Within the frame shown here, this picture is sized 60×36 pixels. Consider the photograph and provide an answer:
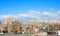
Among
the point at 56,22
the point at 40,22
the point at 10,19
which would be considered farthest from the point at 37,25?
the point at 10,19

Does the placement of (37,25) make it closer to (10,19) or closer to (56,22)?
(56,22)

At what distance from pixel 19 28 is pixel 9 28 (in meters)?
1.53

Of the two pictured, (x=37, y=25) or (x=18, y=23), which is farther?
(x=37, y=25)

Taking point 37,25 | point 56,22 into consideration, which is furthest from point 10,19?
point 56,22

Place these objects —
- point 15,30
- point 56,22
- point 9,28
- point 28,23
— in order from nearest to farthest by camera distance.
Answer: point 15,30 → point 9,28 → point 56,22 → point 28,23

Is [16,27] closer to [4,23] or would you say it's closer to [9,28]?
[9,28]

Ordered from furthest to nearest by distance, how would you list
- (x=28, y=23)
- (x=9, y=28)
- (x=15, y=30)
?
(x=28, y=23), (x=9, y=28), (x=15, y=30)

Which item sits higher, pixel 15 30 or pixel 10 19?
pixel 10 19

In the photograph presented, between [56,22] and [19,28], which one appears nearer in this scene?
[19,28]

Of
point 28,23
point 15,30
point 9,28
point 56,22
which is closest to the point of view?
point 15,30

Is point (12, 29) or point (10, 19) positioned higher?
point (10, 19)

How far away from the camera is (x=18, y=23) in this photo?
673 inches

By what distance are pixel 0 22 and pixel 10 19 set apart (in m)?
1.44

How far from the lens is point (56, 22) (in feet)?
64.5
